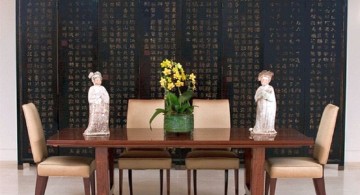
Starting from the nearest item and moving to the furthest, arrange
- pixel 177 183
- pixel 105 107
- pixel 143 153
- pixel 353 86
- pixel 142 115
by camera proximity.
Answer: pixel 105 107, pixel 143 153, pixel 142 115, pixel 177 183, pixel 353 86

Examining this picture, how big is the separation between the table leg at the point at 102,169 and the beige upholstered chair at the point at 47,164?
0.81 ft

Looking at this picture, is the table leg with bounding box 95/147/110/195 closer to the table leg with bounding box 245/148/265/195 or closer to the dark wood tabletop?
the dark wood tabletop

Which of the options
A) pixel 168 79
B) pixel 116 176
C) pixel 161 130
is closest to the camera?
pixel 168 79

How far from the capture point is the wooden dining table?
344cm

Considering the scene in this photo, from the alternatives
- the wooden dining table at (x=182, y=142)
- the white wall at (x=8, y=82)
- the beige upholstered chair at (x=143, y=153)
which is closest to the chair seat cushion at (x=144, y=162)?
the beige upholstered chair at (x=143, y=153)

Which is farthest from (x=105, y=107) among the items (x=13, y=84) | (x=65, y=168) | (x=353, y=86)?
(x=353, y=86)

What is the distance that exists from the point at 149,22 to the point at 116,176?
1.66 meters

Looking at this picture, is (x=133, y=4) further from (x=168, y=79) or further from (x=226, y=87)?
(x=168, y=79)

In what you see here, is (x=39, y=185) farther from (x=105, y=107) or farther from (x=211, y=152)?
(x=211, y=152)

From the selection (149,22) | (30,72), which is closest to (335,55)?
(149,22)

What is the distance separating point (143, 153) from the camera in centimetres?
437

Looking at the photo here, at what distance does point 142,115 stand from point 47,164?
3.43 ft

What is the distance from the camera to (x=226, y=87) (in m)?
5.59

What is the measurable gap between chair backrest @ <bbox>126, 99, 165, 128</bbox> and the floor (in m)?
0.62
